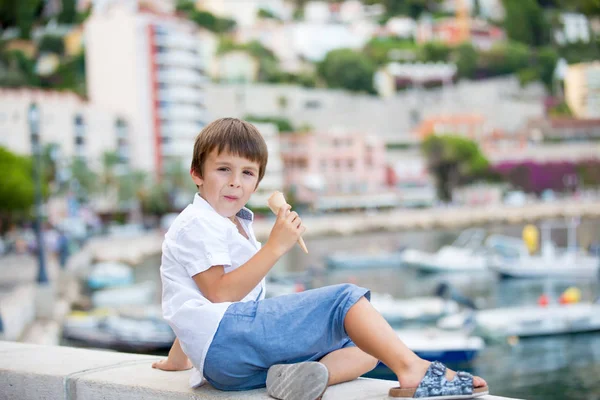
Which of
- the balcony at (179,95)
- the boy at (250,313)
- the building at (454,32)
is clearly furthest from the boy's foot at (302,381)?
the building at (454,32)

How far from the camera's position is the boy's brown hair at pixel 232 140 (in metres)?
2.19

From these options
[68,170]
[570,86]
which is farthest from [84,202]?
[570,86]

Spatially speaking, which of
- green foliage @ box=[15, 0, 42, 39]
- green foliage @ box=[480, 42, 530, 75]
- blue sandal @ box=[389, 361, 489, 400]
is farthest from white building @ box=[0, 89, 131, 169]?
blue sandal @ box=[389, 361, 489, 400]

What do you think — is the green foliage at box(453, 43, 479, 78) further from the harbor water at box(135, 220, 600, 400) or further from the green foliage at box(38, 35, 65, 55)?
the green foliage at box(38, 35, 65, 55)

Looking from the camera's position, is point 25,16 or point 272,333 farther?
point 25,16

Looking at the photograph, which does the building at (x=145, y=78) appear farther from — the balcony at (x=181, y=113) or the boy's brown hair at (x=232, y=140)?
the boy's brown hair at (x=232, y=140)

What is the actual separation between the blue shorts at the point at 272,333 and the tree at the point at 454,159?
5613 centimetres

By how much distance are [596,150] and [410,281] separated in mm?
45539

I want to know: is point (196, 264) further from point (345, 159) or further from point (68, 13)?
point (68, 13)

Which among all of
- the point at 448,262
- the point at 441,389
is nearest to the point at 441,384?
→ the point at 441,389

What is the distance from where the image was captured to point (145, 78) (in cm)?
4881

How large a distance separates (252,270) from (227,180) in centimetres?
28

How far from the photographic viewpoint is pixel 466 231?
156ft

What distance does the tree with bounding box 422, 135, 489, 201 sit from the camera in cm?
5728
